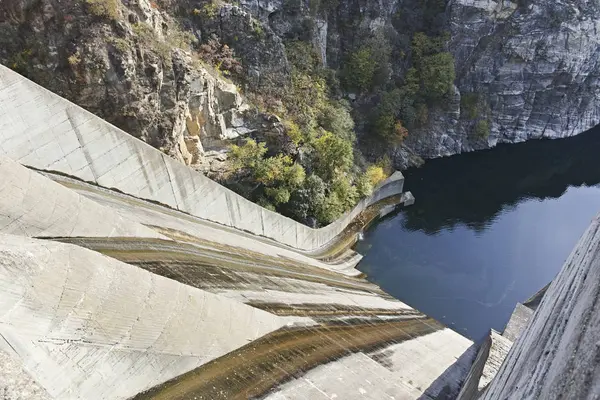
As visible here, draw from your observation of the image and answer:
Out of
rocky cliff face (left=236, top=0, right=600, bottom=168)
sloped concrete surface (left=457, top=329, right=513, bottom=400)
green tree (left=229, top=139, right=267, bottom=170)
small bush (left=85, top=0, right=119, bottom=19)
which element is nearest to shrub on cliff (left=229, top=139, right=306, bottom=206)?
green tree (left=229, top=139, right=267, bottom=170)

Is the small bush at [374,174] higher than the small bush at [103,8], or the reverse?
the small bush at [103,8]

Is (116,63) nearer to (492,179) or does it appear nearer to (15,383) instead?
(15,383)

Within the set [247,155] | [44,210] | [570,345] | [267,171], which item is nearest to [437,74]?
[267,171]

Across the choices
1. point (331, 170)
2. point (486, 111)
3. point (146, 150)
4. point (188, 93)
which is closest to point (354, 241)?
point (331, 170)

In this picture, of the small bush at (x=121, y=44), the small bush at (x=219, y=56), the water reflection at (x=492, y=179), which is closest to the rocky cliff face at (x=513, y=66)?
the water reflection at (x=492, y=179)

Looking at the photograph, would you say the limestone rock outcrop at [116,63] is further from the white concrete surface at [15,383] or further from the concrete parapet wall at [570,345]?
the concrete parapet wall at [570,345]

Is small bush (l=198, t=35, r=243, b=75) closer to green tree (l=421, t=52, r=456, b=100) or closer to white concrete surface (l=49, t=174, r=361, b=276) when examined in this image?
white concrete surface (l=49, t=174, r=361, b=276)
